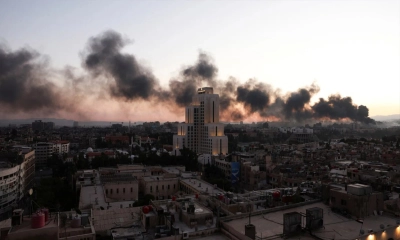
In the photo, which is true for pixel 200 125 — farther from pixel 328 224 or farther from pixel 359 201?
pixel 328 224

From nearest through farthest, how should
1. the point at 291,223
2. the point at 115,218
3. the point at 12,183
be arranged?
the point at 291,223
the point at 115,218
the point at 12,183

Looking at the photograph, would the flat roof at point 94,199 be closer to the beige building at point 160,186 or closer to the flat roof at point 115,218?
the flat roof at point 115,218

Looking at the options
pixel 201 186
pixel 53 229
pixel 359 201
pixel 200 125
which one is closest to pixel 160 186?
pixel 201 186

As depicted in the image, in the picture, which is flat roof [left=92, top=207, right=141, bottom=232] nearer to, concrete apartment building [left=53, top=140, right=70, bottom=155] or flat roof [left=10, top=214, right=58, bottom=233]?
flat roof [left=10, top=214, right=58, bottom=233]

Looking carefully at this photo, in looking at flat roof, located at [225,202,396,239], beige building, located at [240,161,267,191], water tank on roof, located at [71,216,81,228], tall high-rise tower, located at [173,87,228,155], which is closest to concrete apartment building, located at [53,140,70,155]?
tall high-rise tower, located at [173,87,228,155]

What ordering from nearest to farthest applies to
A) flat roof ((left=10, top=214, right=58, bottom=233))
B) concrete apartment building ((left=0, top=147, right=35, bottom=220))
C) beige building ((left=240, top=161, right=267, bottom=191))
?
flat roof ((left=10, top=214, right=58, bottom=233)) < concrete apartment building ((left=0, top=147, right=35, bottom=220)) < beige building ((left=240, top=161, right=267, bottom=191))

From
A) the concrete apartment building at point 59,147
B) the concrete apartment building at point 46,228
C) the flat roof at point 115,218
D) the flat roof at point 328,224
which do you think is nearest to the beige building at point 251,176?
the flat roof at point 115,218

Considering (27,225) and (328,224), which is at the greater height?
(27,225)

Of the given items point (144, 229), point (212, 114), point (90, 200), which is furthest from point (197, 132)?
point (144, 229)

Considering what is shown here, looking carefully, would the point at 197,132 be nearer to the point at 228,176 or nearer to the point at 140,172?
the point at 228,176
